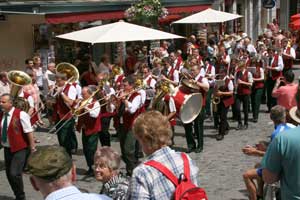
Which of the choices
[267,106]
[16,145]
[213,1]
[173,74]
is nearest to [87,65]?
[173,74]

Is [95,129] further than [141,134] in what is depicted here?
Yes

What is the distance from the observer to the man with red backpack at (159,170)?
11.9ft

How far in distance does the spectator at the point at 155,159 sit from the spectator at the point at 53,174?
0.67 meters

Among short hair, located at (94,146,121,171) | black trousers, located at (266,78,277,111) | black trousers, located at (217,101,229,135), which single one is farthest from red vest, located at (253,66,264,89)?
short hair, located at (94,146,121,171)

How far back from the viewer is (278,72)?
532 inches

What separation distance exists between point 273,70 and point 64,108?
6.23 m

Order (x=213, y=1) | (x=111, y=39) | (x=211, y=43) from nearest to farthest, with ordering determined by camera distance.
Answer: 1. (x=111, y=39)
2. (x=211, y=43)
3. (x=213, y=1)

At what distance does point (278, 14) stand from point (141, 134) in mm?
36026

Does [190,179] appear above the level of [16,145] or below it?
above

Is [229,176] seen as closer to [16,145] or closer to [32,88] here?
[16,145]

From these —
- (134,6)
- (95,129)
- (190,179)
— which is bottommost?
(95,129)

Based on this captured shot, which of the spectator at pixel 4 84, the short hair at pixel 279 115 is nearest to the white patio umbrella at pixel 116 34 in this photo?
the spectator at pixel 4 84

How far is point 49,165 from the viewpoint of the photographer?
115 inches

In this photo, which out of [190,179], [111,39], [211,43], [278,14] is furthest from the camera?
[278,14]
